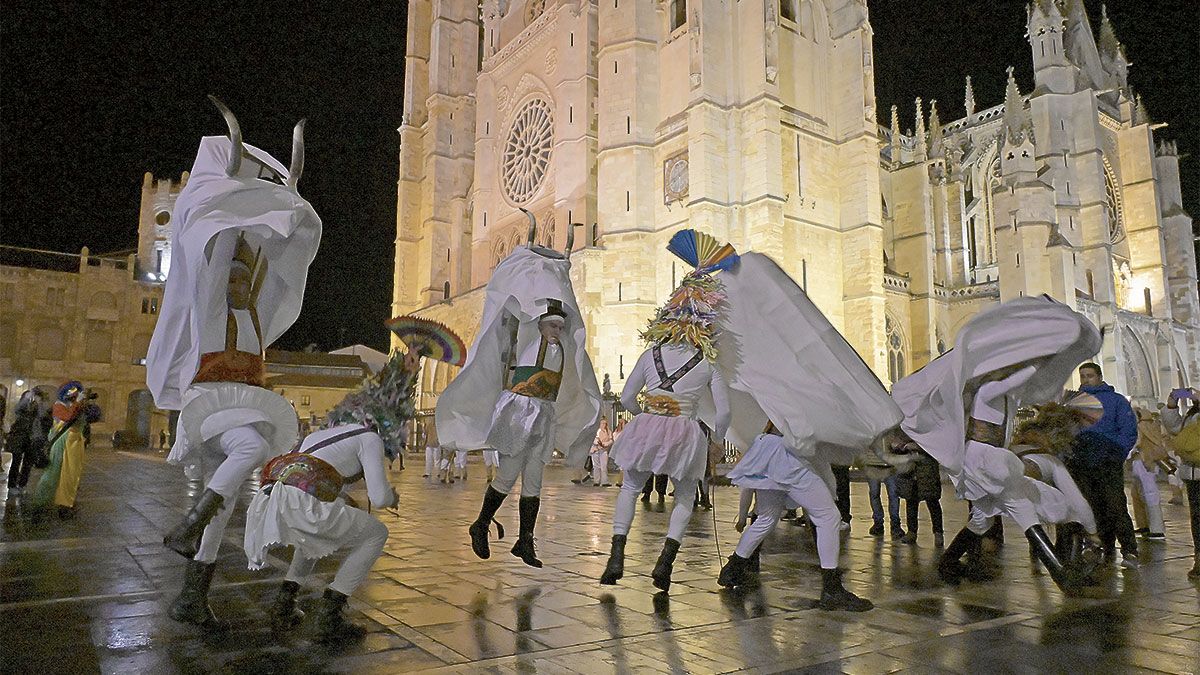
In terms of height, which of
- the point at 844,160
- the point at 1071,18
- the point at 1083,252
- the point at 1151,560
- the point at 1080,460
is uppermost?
the point at 1071,18

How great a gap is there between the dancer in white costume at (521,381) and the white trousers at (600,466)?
9.21m

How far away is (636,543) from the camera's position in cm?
642

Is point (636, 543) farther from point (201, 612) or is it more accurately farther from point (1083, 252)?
point (1083, 252)

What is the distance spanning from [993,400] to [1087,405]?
162 centimetres

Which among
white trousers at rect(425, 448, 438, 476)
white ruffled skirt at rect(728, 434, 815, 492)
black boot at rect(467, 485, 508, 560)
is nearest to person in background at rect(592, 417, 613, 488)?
white trousers at rect(425, 448, 438, 476)

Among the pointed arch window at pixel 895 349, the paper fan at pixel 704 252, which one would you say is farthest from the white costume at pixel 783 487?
the pointed arch window at pixel 895 349

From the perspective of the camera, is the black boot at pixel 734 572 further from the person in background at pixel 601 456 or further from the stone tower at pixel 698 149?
the stone tower at pixel 698 149

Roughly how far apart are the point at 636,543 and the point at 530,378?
2.24 metres

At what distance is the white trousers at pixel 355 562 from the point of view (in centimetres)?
341

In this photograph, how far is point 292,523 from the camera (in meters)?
3.34

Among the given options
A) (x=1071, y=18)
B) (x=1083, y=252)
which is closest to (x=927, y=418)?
(x=1083, y=252)

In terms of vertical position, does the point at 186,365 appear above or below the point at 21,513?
above

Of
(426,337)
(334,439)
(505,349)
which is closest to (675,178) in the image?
(505,349)

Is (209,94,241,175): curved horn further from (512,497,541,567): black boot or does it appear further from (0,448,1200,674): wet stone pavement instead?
(512,497,541,567): black boot
